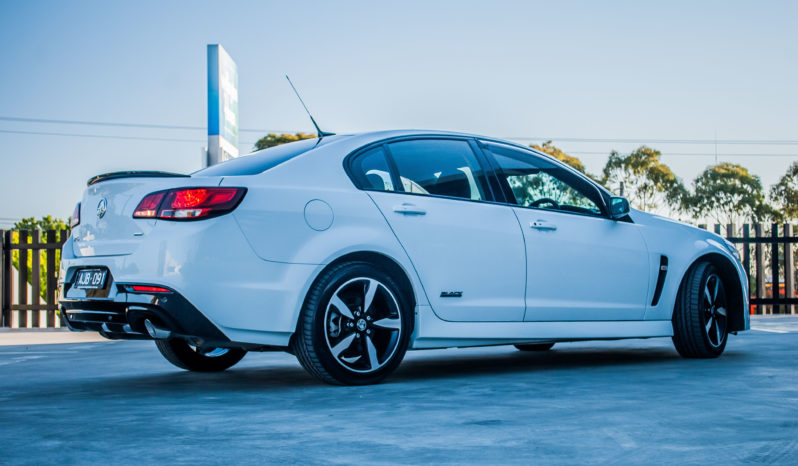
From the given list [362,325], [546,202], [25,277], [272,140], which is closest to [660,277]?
[546,202]

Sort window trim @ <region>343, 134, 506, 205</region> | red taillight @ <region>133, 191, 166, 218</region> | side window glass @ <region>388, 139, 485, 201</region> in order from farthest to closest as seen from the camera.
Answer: side window glass @ <region>388, 139, 485, 201</region>, window trim @ <region>343, 134, 506, 205</region>, red taillight @ <region>133, 191, 166, 218</region>

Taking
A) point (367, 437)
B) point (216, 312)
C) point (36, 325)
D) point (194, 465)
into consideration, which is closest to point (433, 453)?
point (367, 437)

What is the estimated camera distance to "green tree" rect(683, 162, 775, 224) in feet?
176

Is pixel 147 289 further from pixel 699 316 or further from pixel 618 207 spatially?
pixel 699 316

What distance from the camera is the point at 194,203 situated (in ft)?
15.6

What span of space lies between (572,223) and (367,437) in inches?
121

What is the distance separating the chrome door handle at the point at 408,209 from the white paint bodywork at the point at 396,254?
0.5 inches

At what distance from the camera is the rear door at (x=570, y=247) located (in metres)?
6.00

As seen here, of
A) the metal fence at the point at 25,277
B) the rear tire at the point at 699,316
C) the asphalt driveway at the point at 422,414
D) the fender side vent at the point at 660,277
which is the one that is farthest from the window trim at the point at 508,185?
the metal fence at the point at 25,277

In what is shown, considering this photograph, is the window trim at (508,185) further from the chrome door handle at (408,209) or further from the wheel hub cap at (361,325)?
the wheel hub cap at (361,325)

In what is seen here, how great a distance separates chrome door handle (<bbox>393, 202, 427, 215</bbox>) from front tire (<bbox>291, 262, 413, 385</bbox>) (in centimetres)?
37

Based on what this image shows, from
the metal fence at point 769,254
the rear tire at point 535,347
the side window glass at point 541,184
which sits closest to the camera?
the side window glass at point 541,184

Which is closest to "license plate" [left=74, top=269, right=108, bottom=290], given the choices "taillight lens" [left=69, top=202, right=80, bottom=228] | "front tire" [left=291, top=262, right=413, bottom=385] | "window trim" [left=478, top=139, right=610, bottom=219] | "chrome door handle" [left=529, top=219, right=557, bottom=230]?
"taillight lens" [left=69, top=202, right=80, bottom=228]

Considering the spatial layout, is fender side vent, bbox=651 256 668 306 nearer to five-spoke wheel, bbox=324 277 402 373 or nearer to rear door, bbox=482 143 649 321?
rear door, bbox=482 143 649 321
